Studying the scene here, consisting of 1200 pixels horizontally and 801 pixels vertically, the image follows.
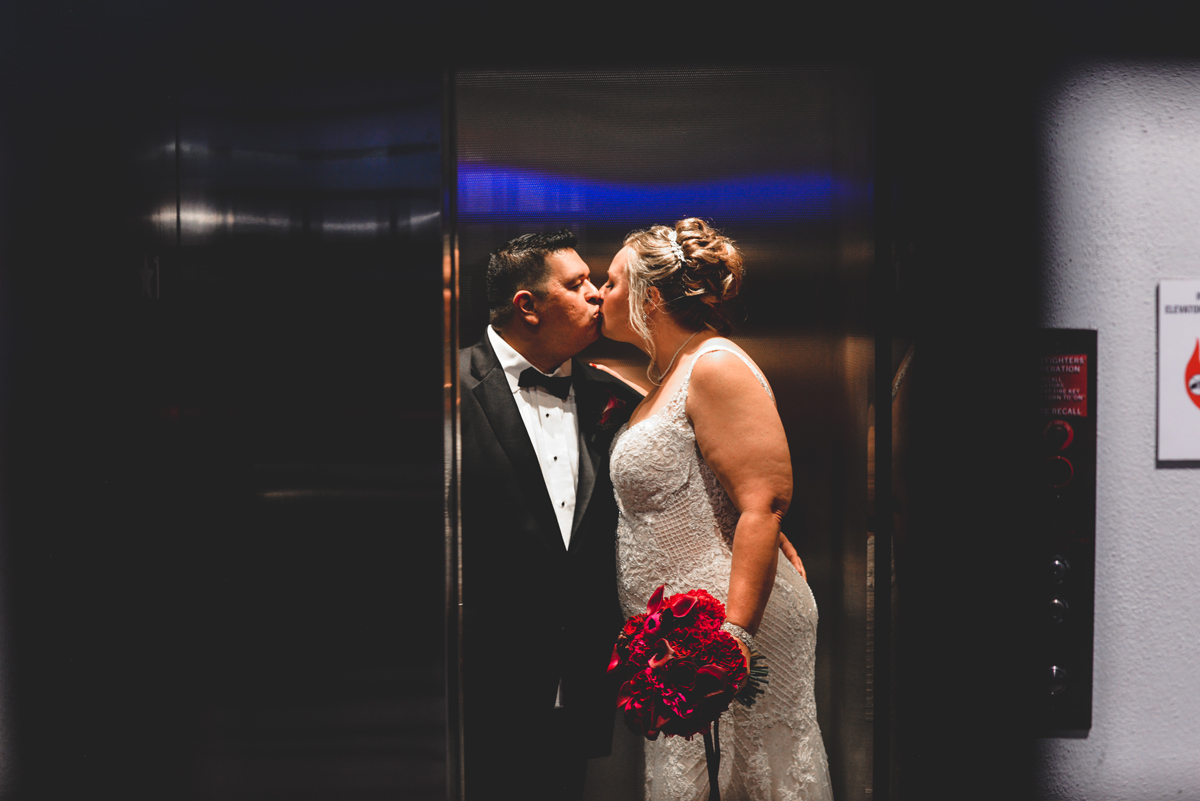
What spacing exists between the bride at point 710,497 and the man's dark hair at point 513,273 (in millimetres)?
183

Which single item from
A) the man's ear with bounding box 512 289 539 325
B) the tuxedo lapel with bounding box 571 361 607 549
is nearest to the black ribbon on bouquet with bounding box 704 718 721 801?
the tuxedo lapel with bounding box 571 361 607 549

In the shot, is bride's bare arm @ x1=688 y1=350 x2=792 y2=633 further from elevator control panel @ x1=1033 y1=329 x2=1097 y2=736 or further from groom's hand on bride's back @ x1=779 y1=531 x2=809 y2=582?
elevator control panel @ x1=1033 y1=329 x2=1097 y2=736

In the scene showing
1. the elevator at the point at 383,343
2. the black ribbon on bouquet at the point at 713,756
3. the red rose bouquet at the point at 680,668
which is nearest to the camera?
Result: the red rose bouquet at the point at 680,668

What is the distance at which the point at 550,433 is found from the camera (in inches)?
77.4

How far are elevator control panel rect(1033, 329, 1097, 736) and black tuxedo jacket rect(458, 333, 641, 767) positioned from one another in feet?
3.45

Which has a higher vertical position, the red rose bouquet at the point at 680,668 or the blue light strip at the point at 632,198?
the blue light strip at the point at 632,198

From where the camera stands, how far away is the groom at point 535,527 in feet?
6.39

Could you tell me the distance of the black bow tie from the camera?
1960 mm

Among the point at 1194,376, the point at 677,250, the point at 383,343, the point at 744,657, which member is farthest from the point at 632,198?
the point at 1194,376

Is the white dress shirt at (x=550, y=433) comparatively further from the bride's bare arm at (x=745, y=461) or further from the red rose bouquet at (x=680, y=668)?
the red rose bouquet at (x=680, y=668)

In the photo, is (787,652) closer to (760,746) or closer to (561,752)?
(760,746)

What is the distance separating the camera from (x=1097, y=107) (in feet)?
6.31

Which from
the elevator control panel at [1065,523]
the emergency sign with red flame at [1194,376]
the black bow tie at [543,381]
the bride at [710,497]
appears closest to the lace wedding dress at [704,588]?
the bride at [710,497]

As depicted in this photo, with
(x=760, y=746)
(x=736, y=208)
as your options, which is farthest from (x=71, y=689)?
(x=736, y=208)
